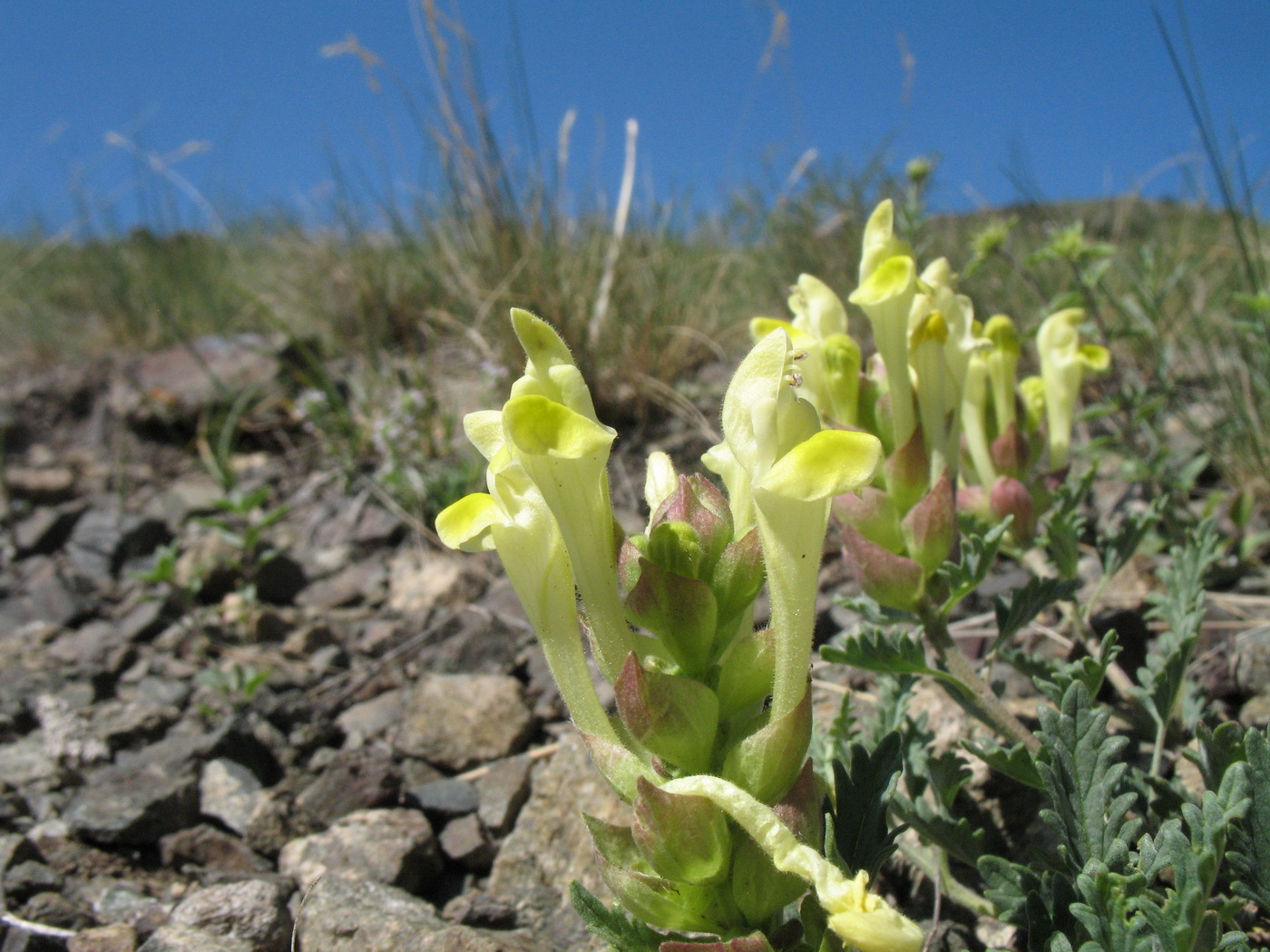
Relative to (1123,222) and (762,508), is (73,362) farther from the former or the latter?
(1123,222)

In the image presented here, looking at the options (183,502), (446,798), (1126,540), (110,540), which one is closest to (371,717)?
(446,798)

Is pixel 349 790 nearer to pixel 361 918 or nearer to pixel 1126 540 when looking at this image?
pixel 361 918

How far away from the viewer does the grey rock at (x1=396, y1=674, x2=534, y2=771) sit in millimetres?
2449

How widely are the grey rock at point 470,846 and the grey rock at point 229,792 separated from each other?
0.50 m

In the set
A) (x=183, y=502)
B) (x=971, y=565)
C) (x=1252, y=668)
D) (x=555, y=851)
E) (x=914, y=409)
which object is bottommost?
(x=1252, y=668)

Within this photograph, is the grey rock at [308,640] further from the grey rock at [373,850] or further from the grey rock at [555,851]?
the grey rock at [555,851]

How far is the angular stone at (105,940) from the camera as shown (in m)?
1.68

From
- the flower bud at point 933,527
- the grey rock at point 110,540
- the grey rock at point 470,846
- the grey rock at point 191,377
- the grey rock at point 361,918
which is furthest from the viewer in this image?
the grey rock at point 191,377

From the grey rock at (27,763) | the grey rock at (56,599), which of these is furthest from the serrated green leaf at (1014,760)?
the grey rock at (56,599)

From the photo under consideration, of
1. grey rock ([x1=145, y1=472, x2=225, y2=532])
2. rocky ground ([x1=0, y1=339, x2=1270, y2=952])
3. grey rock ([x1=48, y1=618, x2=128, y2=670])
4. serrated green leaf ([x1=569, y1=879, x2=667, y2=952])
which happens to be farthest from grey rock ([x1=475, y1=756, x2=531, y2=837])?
grey rock ([x1=145, y1=472, x2=225, y2=532])

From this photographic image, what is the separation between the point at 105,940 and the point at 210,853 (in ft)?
1.36

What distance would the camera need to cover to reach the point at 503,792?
224cm

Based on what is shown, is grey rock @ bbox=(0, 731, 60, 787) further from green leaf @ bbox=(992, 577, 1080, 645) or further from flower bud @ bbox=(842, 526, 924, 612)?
green leaf @ bbox=(992, 577, 1080, 645)

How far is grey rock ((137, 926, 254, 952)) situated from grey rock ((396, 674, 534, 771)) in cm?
83
